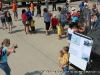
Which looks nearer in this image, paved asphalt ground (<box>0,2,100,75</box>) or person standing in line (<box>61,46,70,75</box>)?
person standing in line (<box>61,46,70,75</box>)

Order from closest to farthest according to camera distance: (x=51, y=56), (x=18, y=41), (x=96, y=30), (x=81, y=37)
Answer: (x=81, y=37)
(x=96, y=30)
(x=51, y=56)
(x=18, y=41)

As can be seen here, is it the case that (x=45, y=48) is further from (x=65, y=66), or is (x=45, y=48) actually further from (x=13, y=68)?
(x=65, y=66)

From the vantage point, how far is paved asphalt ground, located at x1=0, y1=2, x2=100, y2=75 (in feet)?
24.1

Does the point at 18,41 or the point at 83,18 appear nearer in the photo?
the point at 83,18

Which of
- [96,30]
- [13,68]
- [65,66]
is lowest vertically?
[13,68]

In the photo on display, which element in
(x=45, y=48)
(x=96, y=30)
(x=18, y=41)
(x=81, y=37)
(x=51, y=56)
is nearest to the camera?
(x=81, y=37)

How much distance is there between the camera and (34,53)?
351 inches

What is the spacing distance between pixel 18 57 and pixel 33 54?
0.70 metres

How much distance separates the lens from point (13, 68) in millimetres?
Answer: 7547

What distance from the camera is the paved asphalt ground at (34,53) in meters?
7.35

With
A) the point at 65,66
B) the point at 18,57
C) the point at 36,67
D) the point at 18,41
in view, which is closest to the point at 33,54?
the point at 18,57

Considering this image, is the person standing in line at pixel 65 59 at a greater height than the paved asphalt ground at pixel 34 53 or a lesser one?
greater

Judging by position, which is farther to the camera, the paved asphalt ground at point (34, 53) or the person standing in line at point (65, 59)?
the paved asphalt ground at point (34, 53)

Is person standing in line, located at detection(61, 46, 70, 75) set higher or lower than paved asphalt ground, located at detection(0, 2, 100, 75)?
higher
